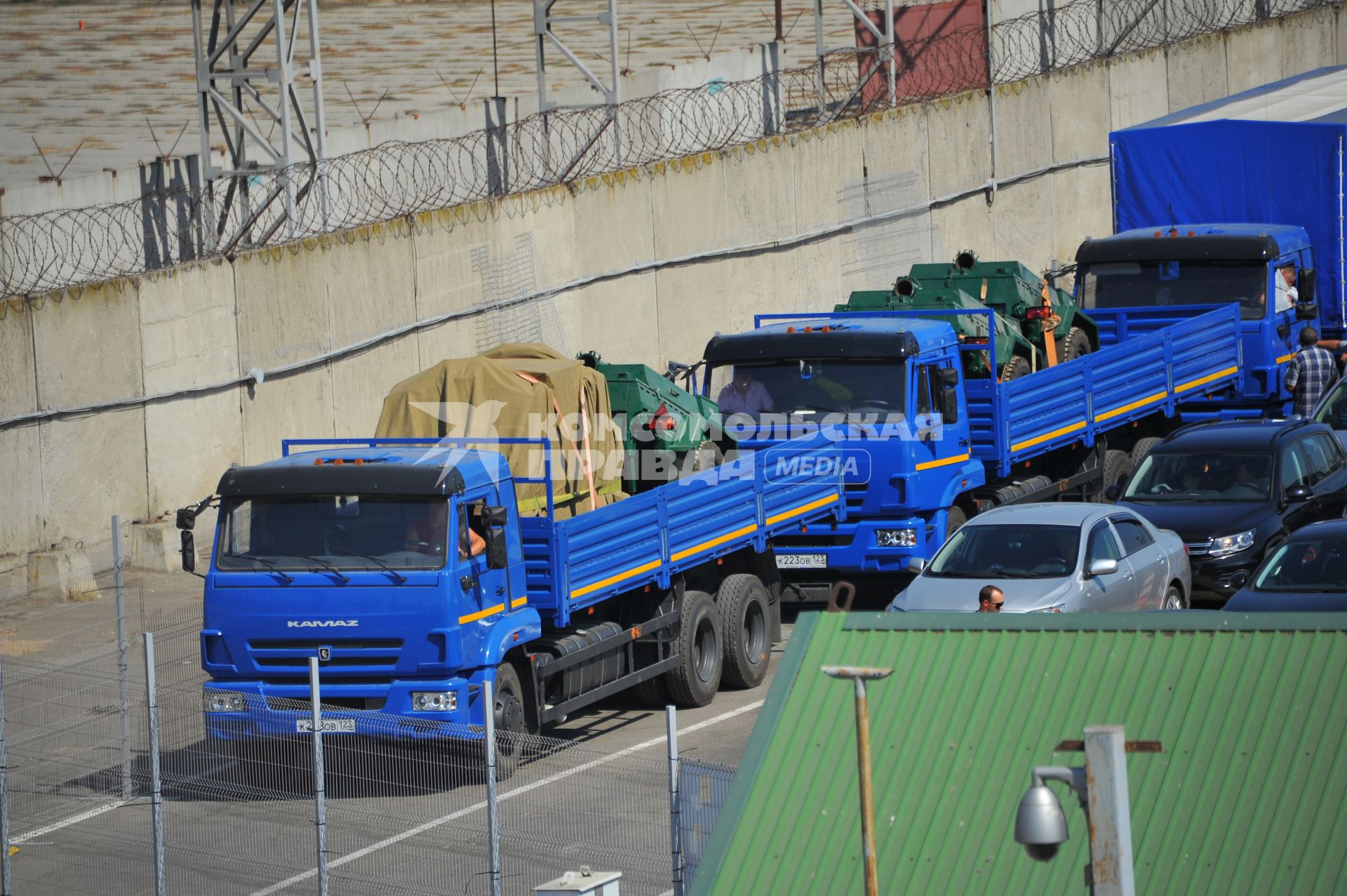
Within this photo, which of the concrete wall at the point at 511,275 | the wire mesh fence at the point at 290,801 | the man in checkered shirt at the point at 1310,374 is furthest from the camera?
the man in checkered shirt at the point at 1310,374

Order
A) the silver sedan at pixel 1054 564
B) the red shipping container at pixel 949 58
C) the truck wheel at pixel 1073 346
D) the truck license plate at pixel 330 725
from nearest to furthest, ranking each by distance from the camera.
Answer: the truck license plate at pixel 330 725
the silver sedan at pixel 1054 564
the truck wheel at pixel 1073 346
the red shipping container at pixel 949 58

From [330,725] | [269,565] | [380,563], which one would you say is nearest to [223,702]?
[269,565]

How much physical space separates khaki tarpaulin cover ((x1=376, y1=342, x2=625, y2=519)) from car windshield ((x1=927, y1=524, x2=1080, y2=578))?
2853mm

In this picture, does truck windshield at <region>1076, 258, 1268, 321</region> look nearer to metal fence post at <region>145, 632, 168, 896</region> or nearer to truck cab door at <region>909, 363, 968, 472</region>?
truck cab door at <region>909, 363, 968, 472</region>

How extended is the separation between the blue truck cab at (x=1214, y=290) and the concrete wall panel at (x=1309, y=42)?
16513mm

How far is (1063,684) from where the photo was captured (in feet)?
27.9

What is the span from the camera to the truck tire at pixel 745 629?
15859 millimetres

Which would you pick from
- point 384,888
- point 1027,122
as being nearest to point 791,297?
point 1027,122

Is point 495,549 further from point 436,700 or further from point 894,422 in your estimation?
point 894,422

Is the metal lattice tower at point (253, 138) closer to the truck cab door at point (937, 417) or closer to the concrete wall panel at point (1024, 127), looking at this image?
the truck cab door at point (937, 417)

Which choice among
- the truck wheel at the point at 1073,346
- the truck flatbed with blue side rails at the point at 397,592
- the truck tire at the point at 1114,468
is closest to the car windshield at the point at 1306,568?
the truck flatbed with blue side rails at the point at 397,592

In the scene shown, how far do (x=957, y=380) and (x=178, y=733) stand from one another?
848 cm

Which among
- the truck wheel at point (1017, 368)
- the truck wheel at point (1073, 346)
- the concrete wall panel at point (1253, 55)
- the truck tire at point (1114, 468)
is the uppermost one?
the concrete wall panel at point (1253, 55)

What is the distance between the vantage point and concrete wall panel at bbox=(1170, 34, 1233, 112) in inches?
1403
